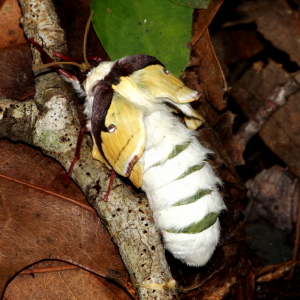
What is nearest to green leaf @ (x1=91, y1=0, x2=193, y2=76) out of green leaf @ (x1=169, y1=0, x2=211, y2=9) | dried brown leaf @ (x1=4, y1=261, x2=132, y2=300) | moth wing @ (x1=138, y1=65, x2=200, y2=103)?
green leaf @ (x1=169, y1=0, x2=211, y2=9)

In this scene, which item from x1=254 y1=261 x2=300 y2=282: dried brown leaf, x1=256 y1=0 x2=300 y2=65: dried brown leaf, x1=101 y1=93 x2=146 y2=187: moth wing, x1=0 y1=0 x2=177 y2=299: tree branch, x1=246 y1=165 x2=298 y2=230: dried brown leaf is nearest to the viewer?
x1=101 y1=93 x2=146 y2=187: moth wing

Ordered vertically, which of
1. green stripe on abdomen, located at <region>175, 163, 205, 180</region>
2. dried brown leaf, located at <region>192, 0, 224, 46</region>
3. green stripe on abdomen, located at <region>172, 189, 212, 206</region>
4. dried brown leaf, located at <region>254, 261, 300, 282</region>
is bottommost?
dried brown leaf, located at <region>254, 261, 300, 282</region>

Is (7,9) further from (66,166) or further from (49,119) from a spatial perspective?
(66,166)

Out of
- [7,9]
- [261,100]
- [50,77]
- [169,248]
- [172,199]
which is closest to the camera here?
[172,199]

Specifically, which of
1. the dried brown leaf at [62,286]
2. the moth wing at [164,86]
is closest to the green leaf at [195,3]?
the moth wing at [164,86]

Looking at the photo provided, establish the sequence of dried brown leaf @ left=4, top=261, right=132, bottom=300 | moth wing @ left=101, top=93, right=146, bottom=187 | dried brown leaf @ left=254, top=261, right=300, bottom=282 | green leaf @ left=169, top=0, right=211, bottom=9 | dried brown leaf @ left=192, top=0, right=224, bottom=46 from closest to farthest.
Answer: moth wing @ left=101, top=93, right=146, bottom=187, dried brown leaf @ left=4, top=261, right=132, bottom=300, green leaf @ left=169, top=0, right=211, bottom=9, dried brown leaf @ left=192, top=0, right=224, bottom=46, dried brown leaf @ left=254, top=261, right=300, bottom=282

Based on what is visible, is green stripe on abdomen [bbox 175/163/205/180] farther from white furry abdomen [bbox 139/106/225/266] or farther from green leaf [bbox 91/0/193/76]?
green leaf [bbox 91/0/193/76]

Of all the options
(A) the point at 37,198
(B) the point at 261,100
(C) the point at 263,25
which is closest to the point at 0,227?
(A) the point at 37,198
